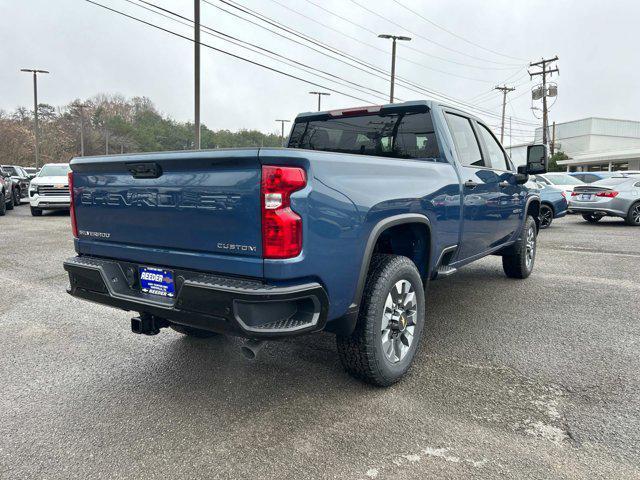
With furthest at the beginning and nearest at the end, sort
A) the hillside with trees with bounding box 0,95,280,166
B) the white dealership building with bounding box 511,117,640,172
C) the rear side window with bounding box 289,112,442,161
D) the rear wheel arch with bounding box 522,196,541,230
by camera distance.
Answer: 1. the white dealership building with bounding box 511,117,640,172
2. the hillside with trees with bounding box 0,95,280,166
3. the rear wheel arch with bounding box 522,196,541,230
4. the rear side window with bounding box 289,112,442,161

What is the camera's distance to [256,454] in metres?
2.42

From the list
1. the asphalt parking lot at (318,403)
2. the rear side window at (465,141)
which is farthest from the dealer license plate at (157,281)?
the rear side window at (465,141)

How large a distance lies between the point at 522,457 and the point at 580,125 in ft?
241

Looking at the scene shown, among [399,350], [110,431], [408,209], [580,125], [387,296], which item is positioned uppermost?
[580,125]

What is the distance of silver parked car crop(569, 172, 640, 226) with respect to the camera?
13195 millimetres

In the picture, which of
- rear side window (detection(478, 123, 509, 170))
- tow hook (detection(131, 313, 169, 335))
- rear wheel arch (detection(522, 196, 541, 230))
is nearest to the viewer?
tow hook (detection(131, 313, 169, 335))

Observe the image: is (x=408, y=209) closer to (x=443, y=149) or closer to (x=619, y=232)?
(x=443, y=149)

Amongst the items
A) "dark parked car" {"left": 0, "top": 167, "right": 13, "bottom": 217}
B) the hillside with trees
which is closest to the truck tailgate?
"dark parked car" {"left": 0, "top": 167, "right": 13, "bottom": 217}

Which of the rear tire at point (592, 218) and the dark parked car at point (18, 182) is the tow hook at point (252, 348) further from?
the dark parked car at point (18, 182)

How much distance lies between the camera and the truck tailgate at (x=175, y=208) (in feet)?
7.81

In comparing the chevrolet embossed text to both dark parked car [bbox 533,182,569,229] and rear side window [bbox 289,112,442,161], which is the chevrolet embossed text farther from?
dark parked car [bbox 533,182,569,229]

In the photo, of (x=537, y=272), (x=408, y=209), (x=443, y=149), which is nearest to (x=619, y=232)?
(x=537, y=272)

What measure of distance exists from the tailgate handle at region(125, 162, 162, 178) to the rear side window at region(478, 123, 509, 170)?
3513mm

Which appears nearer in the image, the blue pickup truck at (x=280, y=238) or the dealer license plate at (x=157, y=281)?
the blue pickup truck at (x=280, y=238)
